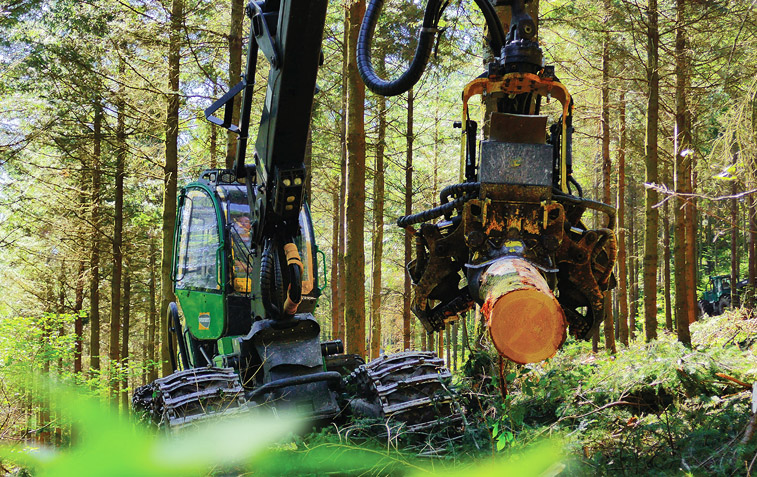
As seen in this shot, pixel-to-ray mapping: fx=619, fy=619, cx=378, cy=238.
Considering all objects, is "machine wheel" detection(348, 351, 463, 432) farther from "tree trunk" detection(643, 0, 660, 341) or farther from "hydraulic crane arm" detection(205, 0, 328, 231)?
"tree trunk" detection(643, 0, 660, 341)

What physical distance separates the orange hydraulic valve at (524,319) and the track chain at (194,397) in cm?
256

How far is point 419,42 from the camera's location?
354 centimetres

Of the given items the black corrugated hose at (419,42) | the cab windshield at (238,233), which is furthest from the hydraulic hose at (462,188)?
the cab windshield at (238,233)

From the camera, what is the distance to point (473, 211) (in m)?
2.98

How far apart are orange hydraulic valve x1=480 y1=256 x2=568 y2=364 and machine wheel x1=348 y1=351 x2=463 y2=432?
2369mm

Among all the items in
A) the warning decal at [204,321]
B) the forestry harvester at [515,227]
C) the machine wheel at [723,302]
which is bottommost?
the machine wheel at [723,302]

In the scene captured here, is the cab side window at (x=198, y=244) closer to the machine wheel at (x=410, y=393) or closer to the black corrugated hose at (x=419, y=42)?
the machine wheel at (x=410, y=393)

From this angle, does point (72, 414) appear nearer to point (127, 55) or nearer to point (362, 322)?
point (362, 322)

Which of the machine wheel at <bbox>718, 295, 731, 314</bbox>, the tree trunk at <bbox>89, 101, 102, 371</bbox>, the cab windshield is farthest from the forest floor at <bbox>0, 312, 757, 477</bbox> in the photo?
the machine wheel at <bbox>718, 295, 731, 314</bbox>

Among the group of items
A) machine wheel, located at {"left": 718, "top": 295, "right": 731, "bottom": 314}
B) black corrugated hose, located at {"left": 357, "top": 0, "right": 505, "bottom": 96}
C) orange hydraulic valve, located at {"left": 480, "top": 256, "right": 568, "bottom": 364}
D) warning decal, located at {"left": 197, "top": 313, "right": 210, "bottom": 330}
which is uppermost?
black corrugated hose, located at {"left": 357, "top": 0, "right": 505, "bottom": 96}

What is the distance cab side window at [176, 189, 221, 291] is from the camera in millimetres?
7145

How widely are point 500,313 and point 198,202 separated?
19.0 feet

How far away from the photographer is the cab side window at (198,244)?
7145mm

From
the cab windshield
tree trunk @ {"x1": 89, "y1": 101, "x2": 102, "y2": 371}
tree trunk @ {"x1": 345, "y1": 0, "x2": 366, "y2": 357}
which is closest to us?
the cab windshield
